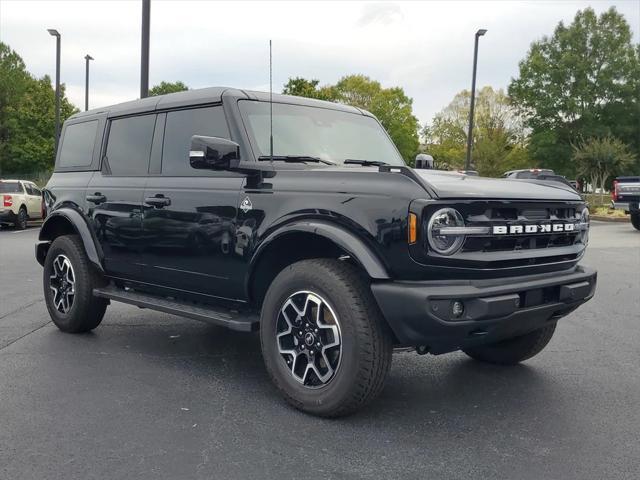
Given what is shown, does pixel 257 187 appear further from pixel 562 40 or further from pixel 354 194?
pixel 562 40

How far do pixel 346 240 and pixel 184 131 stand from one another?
6.17ft

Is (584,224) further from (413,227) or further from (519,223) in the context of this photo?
(413,227)

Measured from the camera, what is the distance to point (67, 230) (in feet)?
19.6

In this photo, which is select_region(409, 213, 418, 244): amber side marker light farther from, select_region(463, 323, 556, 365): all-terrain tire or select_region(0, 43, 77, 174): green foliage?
select_region(0, 43, 77, 174): green foliage

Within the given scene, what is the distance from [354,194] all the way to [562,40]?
57.9 meters

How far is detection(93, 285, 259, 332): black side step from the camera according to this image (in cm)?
410

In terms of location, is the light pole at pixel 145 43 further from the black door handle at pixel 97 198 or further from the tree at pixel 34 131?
the tree at pixel 34 131

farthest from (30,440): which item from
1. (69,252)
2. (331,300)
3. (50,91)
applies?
(50,91)

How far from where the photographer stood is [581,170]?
37.6 m

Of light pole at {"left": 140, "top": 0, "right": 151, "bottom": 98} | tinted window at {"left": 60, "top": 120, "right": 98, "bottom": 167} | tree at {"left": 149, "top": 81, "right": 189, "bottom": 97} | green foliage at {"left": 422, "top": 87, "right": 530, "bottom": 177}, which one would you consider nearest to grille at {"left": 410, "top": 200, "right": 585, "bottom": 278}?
tinted window at {"left": 60, "top": 120, "right": 98, "bottom": 167}

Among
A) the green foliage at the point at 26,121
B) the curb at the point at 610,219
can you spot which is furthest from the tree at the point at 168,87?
the curb at the point at 610,219

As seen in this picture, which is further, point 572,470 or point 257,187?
point 257,187

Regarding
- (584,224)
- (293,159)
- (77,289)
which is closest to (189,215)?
(293,159)

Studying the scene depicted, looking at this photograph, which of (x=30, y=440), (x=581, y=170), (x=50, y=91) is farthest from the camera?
(x=50, y=91)
